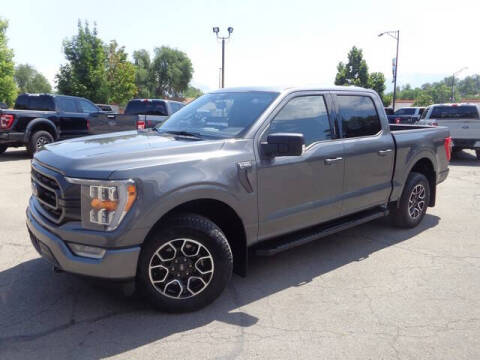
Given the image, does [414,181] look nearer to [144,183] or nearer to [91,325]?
[144,183]

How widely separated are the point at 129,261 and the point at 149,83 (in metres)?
75.0

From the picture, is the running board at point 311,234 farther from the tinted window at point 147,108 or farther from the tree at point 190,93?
the tree at point 190,93

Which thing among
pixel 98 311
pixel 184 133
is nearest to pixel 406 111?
pixel 184 133

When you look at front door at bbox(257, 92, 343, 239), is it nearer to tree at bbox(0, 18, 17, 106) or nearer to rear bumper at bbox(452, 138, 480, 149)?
rear bumper at bbox(452, 138, 480, 149)

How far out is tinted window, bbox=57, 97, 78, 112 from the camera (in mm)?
12766

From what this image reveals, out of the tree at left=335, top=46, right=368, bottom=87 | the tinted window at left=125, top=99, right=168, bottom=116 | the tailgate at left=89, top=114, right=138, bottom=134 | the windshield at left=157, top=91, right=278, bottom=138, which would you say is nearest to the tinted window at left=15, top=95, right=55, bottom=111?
the tailgate at left=89, top=114, right=138, bottom=134

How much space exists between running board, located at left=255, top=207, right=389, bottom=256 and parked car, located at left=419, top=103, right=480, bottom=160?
9.52 meters

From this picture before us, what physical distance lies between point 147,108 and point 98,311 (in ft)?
35.2

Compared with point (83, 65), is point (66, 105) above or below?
below

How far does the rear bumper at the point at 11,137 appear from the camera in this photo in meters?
11.1

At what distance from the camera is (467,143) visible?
43.4 ft

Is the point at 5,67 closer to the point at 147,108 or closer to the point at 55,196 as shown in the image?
the point at 147,108

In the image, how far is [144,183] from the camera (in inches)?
118

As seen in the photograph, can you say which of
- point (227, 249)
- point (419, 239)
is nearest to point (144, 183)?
point (227, 249)
